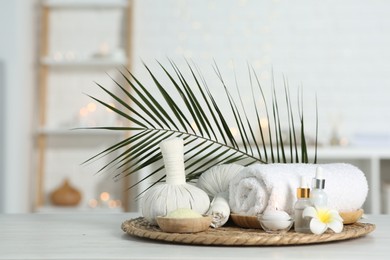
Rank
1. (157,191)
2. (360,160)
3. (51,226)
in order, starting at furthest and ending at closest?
(360,160), (51,226), (157,191)

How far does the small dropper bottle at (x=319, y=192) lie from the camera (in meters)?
1.58

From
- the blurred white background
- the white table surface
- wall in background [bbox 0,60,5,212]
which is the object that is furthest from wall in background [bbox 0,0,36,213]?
the white table surface

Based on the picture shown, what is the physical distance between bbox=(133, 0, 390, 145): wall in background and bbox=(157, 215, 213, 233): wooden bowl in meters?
4.11

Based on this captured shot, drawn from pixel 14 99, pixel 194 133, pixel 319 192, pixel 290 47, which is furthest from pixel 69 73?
pixel 319 192

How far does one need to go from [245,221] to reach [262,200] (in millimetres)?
73

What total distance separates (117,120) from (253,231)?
408 cm

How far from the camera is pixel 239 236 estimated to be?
149cm

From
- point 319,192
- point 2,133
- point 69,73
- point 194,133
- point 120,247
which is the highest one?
point 69,73

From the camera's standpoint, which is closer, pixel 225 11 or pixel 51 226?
pixel 51 226

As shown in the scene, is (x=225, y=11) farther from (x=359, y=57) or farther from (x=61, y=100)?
(x=61, y=100)

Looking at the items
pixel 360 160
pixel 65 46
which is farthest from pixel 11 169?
pixel 360 160

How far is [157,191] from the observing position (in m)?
1.63

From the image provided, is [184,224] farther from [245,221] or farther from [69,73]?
[69,73]

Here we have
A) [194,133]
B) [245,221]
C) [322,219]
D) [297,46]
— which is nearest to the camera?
[322,219]
